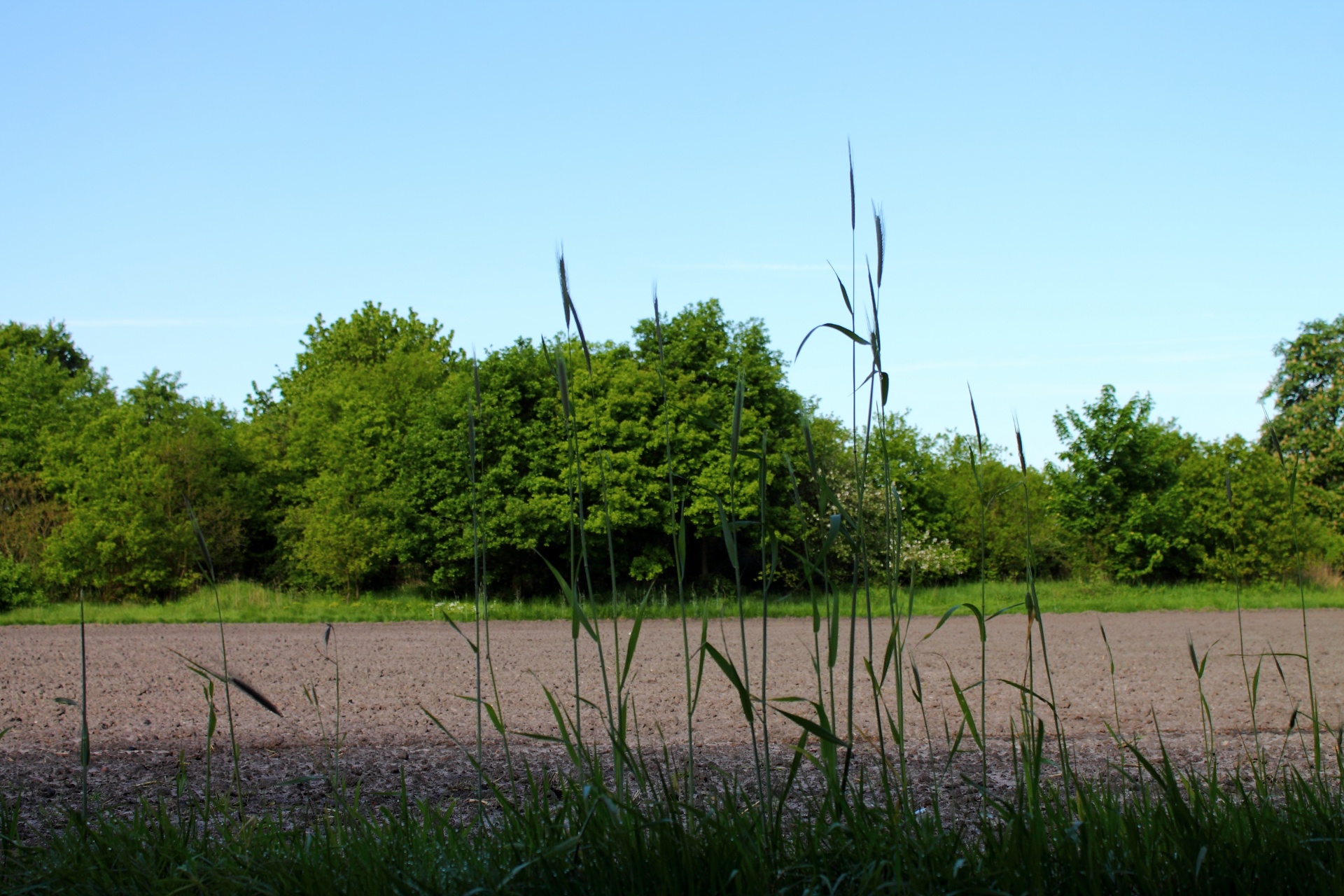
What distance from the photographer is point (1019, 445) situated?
7.61ft

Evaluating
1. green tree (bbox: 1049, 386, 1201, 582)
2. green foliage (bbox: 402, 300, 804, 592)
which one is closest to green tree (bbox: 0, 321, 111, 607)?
green foliage (bbox: 402, 300, 804, 592)

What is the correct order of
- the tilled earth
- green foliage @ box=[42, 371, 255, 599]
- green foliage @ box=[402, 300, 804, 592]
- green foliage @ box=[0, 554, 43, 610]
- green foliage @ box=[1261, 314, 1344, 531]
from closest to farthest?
the tilled earth < green foliage @ box=[0, 554, 43, 610] < green foliage @ box=[402, 300, 804, 592] < green foliage @ box=[42, 371, 255, 599] < green foliage @ box=[1261, 314, 1344, 531]

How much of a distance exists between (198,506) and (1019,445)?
26.8 metres

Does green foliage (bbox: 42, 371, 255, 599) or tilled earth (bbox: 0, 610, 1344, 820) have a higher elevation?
green foliage (bbox: 42, 371, 255, 599)

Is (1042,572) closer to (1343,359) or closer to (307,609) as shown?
(1343,359)

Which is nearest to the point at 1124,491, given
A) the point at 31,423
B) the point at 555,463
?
the point at 555,463

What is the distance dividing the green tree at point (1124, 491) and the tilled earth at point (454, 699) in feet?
23.3

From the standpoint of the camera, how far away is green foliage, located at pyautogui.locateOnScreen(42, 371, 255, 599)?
75.8ft

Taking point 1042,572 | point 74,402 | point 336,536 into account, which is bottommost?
point 1042,572

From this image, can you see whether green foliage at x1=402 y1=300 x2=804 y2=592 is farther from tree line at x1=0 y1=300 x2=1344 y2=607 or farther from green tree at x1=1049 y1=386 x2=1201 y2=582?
green tree at x1=1049 y1=386 x2=1201 y2=582

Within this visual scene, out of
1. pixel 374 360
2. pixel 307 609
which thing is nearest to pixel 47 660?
pixel 307 609

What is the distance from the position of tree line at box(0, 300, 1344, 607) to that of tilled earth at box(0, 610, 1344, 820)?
6.27 meters

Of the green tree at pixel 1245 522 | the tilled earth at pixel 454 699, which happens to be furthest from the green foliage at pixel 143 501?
the green tree at pixel 1245 522

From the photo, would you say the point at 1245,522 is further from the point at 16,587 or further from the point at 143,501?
the point at 16,587
